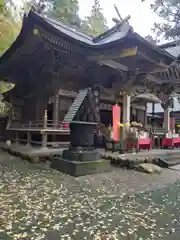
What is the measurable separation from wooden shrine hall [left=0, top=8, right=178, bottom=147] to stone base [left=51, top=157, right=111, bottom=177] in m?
1.24

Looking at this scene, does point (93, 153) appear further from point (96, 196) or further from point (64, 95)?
point (64, 95)

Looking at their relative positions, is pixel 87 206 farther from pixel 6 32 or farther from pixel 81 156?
pixel 6 32

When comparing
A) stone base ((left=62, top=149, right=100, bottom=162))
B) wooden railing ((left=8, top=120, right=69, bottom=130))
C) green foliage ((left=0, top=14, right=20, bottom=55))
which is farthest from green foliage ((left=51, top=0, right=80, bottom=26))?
stone base ((left=62, top=149, right=100, bottom=162))

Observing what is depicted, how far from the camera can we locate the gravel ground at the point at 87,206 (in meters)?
2.70

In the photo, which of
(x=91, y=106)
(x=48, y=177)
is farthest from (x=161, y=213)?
(x=91, y=106)

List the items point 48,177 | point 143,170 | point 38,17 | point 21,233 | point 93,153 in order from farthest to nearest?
point 38,17 → point 143,170 → point 93,153 → point 48,177 → point 21,233

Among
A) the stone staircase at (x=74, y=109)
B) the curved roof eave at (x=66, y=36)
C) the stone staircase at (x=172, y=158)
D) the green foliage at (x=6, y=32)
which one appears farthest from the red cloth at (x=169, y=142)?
the green foliage at (x=6, y=32)

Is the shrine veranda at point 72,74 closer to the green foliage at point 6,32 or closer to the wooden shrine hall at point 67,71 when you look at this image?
the wooden shrine hall at point 67,71

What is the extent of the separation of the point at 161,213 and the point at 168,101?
8.59m

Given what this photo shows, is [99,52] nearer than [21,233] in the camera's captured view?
No

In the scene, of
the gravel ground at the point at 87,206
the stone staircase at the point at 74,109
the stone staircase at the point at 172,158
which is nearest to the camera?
the gravel ground at the point at 87,206

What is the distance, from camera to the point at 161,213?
134 inches

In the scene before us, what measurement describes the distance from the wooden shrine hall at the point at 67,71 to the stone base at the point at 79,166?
124cm

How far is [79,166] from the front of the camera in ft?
18.2
